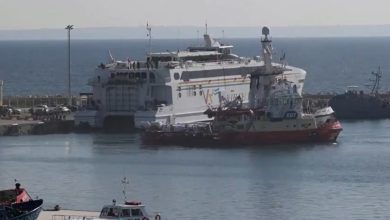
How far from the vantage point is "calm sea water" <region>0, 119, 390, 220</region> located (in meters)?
54.5

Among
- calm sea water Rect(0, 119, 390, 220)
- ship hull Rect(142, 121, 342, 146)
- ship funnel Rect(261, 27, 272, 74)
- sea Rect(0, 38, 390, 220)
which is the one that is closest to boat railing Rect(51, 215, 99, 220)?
calm sea water Rect(0, 119, 390, 220)

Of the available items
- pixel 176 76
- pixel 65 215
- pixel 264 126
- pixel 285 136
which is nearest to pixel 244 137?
pixel 264 126

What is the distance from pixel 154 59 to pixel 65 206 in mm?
36444

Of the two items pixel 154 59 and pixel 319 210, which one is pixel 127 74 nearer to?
pixel 154 59

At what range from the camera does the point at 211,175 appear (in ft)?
212

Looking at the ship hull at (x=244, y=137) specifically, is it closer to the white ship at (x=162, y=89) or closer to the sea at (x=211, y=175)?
the sea at (x=211, y=175)

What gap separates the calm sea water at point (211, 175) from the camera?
54531 millimetres

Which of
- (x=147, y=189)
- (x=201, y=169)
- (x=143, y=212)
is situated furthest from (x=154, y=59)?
(x=143, y=212)

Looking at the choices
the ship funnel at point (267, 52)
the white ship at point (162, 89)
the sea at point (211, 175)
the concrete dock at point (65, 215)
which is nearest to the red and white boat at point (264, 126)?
the sea at point (211, 175)

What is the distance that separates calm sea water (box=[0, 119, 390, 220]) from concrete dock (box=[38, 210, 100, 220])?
3750 millimetres

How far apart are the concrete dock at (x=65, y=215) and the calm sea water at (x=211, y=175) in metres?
3.75

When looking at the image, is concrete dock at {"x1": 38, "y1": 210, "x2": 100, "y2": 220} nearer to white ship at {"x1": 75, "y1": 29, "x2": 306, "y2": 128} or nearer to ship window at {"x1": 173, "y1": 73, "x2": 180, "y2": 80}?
white ship at {"x1": 75, "y1": 29, "x2": 306, "y2": 128}

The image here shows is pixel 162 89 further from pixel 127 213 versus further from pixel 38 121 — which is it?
pixel 127 213

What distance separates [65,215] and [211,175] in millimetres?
17830
